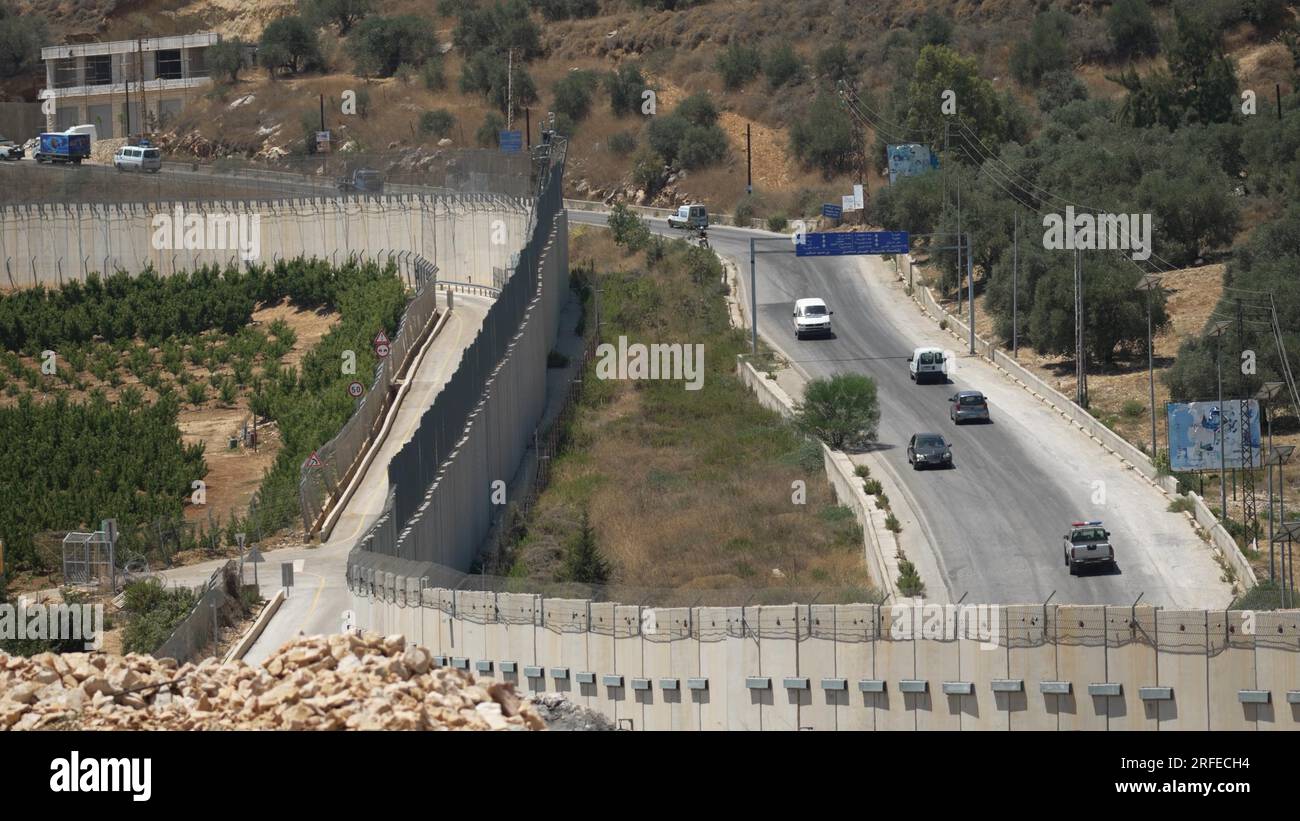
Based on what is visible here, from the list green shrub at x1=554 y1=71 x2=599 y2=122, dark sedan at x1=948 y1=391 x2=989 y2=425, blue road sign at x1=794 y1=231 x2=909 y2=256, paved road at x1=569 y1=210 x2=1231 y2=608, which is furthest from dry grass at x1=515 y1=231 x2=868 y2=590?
green shrub at x1=554 y1=71 x2=599 y2=122

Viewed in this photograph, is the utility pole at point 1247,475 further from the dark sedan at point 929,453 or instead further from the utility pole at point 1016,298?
the utility pole at point 1016,298

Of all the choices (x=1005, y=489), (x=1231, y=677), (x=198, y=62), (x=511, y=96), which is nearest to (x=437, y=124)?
(x=511, y=96)

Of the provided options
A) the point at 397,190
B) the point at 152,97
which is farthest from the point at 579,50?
the point at 397,190

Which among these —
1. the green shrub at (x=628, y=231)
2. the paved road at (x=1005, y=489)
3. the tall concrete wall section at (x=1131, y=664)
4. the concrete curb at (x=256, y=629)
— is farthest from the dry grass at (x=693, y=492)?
the tall concrete wall section at (x=1131, y=664)

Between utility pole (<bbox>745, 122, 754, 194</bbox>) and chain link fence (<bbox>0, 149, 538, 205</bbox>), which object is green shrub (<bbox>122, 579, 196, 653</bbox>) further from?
utility pole (<bbox>745, 122, 754, 194</bbox>)
